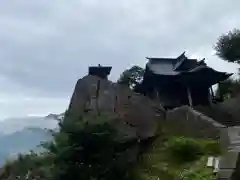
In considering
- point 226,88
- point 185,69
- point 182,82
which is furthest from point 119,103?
point 226,88

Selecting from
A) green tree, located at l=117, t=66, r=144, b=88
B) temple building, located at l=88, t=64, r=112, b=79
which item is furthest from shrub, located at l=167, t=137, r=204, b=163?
green tree, located at l=117, t=66, r=144, b=88

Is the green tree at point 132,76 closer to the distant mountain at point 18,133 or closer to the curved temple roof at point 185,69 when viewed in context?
the curved temple roof at point 185,69

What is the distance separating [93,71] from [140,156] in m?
8.44

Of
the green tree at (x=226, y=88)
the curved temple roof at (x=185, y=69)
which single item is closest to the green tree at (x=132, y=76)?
the curved temple roof at (x=185, y=69)

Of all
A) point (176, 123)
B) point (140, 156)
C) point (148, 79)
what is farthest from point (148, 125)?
point (148, 79)

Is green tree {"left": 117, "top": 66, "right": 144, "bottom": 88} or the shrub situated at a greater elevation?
green tree {"left": 117, "top": 66, "right": 144, "bottom": 88}

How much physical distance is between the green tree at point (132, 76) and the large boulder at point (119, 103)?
809 centimetres

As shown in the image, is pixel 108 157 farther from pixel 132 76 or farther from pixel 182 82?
pixel 132 76

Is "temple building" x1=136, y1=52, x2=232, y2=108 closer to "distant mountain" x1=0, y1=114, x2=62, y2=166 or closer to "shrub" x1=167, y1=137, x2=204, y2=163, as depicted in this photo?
"distant mountain" x1=0, y1=114, x2=62, y2=166

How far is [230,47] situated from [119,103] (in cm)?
1045

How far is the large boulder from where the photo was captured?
1207 cm

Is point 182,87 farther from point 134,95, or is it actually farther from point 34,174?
point 34,174

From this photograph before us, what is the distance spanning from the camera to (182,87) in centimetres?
1955

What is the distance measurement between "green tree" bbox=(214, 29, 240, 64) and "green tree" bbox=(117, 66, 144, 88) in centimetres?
446
